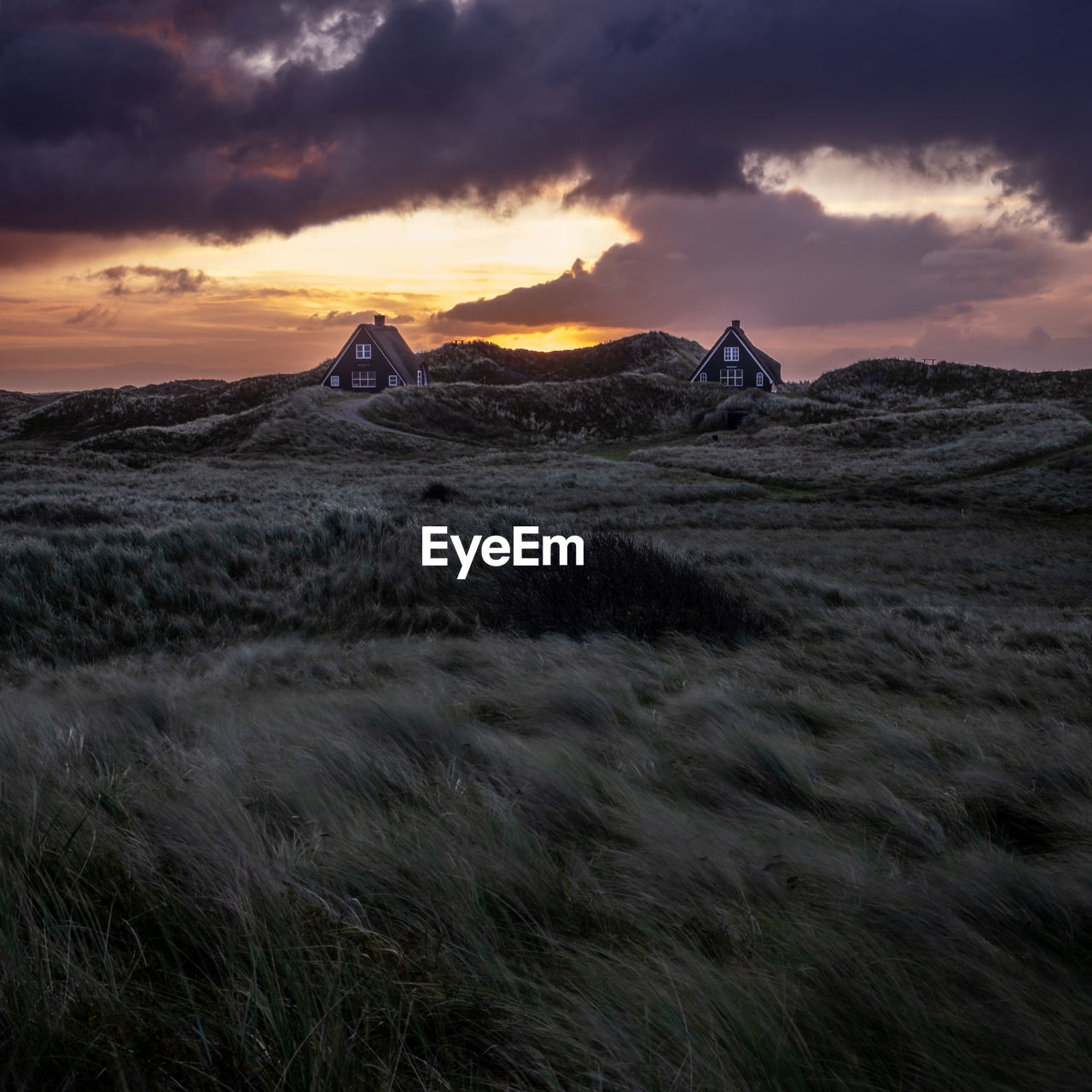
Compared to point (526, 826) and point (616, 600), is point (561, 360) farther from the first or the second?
point (526, 826)

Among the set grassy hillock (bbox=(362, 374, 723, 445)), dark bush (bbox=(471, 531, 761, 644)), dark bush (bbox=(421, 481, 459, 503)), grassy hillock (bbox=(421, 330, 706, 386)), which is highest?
grassy hillock (bbox=(421, 330, 706, 386))

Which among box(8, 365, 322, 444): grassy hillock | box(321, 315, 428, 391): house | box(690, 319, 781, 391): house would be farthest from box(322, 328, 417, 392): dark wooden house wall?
box(690, 319, 781, 391): house

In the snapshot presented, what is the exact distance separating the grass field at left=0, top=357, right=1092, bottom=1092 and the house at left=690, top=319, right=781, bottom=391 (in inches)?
2508

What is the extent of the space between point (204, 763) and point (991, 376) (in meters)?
82.8

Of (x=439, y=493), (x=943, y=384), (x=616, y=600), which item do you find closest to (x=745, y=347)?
(x=943, y=384)

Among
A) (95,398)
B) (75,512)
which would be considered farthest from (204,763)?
(95,398)

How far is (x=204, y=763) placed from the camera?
3664mm

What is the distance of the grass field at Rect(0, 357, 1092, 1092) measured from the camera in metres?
1.90

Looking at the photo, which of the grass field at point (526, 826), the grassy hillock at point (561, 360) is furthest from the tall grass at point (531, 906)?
the grassy hillock at point (561, 360)

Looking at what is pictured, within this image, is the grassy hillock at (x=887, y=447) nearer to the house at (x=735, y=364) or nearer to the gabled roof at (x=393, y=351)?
the house at (x=735, y=364)

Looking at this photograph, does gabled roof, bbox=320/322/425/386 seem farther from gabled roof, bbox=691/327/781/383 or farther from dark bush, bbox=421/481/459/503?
dark bush, bbox=421/481/459/503

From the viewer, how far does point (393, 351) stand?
73.5 m

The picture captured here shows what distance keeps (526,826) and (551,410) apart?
58.6 m

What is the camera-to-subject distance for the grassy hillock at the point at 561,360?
100 m
